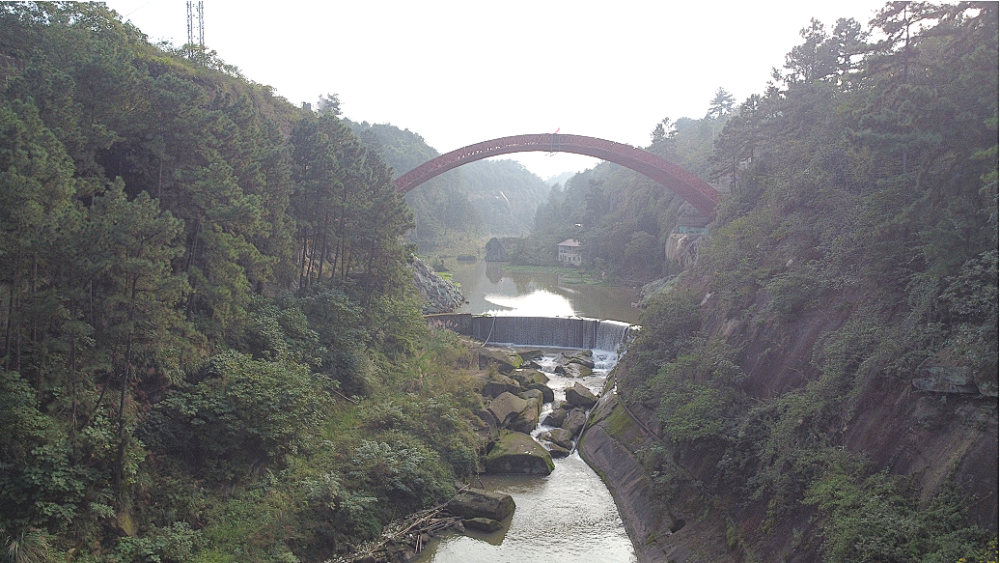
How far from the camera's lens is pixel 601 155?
48.0 meters

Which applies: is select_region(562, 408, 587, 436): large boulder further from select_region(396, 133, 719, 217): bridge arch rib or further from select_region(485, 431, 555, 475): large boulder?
select_region(396, 133, 719, 217): bridge arch rib

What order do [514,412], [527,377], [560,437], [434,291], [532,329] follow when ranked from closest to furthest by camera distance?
[560,437]
[514,412]
[527,377]
[532,329]
[434,291]

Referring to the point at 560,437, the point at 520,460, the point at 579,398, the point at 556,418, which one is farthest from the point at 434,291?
the point at 520,460

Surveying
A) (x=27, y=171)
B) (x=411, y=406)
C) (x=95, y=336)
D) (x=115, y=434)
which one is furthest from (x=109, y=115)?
(x=411, y=406)

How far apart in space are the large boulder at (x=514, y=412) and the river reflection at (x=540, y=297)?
17.5 metres

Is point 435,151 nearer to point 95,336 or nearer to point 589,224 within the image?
point 589,224

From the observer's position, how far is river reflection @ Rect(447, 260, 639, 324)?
44531mm

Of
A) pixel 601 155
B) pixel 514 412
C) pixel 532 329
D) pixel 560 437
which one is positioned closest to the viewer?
pixel 560 437

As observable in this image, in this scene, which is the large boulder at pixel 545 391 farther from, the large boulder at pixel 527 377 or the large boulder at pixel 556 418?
the large boulder at pixel 556 418

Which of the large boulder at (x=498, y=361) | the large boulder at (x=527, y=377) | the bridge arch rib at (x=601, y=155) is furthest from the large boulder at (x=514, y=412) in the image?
the bridge arch rib at (x=601, y=155)

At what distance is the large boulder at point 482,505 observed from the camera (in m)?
15.4

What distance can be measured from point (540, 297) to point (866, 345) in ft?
139

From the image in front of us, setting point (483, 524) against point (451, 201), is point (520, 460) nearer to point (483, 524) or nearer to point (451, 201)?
point (483, 524)

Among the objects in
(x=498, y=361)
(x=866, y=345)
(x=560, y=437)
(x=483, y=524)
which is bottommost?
(x=483, y=524)
